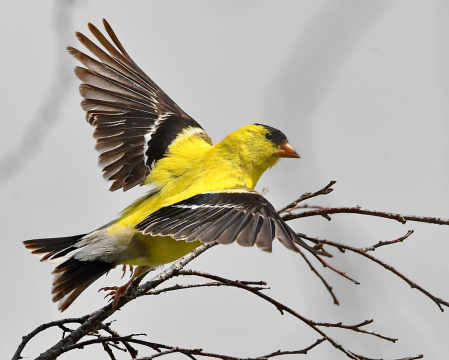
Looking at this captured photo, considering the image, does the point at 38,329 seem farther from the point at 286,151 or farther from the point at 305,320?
the point at 286,151

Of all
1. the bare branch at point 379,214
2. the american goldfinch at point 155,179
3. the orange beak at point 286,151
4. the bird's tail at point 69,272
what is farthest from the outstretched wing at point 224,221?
the orange beak at point 286,151

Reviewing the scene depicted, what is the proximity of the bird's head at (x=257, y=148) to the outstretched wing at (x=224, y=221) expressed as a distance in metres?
0.68

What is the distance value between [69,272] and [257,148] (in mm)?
1677

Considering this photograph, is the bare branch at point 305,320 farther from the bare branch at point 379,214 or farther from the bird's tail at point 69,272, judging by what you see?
the bird's tail at point 69,272

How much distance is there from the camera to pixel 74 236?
341 centimetres

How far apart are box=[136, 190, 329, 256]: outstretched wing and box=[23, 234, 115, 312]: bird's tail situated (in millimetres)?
442

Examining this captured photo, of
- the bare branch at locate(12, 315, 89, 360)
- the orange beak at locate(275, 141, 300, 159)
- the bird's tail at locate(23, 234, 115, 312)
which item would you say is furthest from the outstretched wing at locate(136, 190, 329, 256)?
the orange beak at locate(275, 141, 300, 159)

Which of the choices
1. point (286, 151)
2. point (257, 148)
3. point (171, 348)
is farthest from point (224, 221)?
point (286, 151)

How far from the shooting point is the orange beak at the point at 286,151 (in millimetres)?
4031

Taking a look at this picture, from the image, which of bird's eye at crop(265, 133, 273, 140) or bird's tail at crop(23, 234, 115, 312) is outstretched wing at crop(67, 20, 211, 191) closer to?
bird's eye at crop(265, 133, 273, 140)

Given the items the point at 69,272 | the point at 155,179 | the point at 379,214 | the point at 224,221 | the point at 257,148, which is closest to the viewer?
the point at 379,214

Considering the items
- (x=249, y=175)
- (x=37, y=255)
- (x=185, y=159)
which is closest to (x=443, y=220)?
(x=249, y=175)

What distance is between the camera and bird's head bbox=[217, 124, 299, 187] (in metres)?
3.93

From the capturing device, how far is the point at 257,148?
13.1 feet
